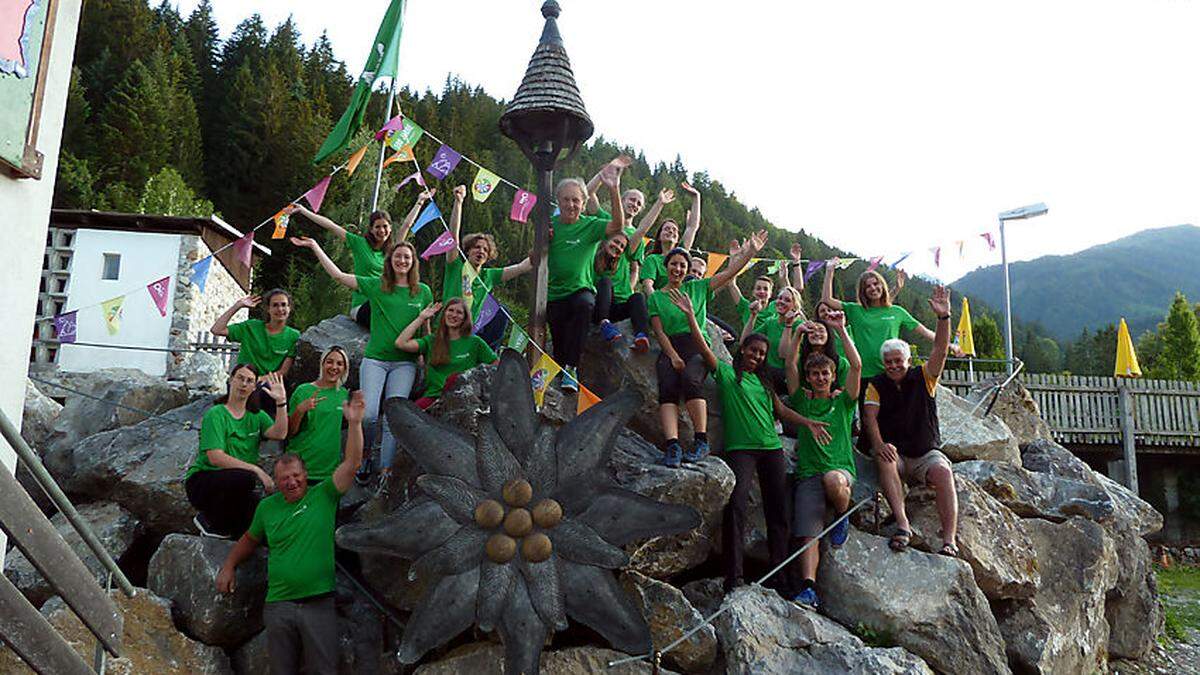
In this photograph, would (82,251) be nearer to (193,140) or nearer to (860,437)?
(193,140)

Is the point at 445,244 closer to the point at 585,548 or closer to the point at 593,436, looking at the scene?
the point at 593,436

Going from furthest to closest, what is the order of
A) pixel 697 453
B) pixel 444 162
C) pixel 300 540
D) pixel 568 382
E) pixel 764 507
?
pixel 444 162, pixel 568 382, pixel 764 507, pixel 697 453, pixel 300 540

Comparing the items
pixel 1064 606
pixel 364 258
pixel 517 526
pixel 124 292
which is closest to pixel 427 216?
pixel 364 258

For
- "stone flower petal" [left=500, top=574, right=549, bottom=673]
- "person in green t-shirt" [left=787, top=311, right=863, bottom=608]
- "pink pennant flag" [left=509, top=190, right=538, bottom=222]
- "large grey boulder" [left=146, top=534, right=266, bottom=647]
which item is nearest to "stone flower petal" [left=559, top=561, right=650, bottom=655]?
"stone flower petal" [left=500, top=574, right=549, bottom=673]

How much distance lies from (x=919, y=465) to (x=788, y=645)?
192 centimetres

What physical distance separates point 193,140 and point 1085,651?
37.9 m

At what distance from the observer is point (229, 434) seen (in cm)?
608

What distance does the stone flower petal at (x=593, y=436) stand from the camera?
Answer: 517 cm

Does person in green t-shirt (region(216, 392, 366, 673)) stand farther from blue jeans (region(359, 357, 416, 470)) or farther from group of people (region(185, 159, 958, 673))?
blue jeans (region(359, 357, 416, 470))

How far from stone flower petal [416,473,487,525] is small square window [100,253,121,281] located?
20688 mm

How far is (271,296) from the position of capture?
285 inches

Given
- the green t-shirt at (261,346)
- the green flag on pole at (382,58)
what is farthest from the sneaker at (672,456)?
the green flag on pole at (382,58)

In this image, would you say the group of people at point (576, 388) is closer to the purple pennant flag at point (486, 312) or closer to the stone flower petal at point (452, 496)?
the purple pennant flag at point (486, 312)

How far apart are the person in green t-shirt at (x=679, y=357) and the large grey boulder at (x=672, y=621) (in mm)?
871
